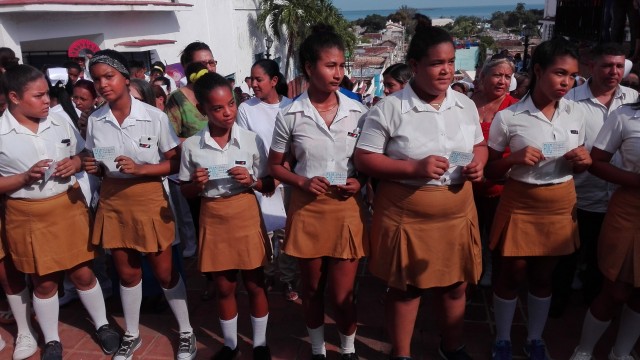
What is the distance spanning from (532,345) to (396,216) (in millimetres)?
1153

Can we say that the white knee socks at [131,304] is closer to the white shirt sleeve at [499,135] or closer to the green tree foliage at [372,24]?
the white shirt sleeve at [499,135]

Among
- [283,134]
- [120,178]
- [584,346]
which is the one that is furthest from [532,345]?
[120,178]

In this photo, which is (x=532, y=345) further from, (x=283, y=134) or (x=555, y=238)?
(x=283, y=134)

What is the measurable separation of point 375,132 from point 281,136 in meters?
0.49

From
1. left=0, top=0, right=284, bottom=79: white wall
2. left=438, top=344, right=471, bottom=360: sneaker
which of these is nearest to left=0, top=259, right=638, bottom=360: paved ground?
left=438, top=344, right=471, bottom=360: sneaker

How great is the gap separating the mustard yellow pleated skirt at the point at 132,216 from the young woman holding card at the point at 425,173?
121 centimetres

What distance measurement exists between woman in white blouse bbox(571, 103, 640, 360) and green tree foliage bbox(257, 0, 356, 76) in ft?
64.3

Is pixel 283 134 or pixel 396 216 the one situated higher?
pixel 283 134

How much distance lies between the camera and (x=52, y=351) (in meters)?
3.04

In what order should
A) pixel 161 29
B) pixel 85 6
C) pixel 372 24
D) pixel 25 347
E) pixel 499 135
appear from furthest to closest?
pixel 372 24, pixel 161 29, pixel 85 6, pixel 25 347, pixel 499 135

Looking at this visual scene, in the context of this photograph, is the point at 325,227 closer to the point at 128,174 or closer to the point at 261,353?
the point at 261,353

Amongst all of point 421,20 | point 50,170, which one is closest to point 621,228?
point 421,20

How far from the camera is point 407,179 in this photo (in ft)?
7.77

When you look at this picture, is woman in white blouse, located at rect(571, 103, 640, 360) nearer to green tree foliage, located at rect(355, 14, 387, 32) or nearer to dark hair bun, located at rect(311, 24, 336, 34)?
dark hair bun, located at rect(311, 24, 336, 34)
